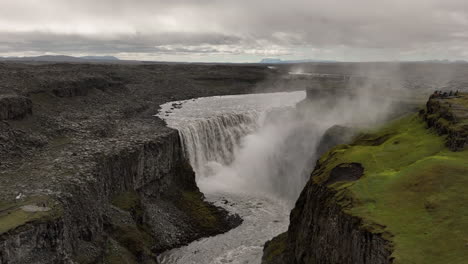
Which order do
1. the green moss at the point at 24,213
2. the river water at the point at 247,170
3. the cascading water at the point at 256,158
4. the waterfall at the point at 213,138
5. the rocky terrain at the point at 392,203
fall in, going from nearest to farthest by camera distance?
the rocky terrain at the point at 392,203, the green moss at the point at 24,213, the river water at the point at 247,170, the cascading water at the point at 256,158, the waterfall at the point at 213,138

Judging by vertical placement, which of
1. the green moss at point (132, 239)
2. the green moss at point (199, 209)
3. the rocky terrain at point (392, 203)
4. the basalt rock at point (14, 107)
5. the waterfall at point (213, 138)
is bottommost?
the green moss at point (199, 209)

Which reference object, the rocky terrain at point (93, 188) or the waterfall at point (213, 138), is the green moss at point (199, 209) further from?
the waterfall at point (213, 138)

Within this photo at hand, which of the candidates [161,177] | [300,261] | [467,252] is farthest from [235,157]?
[467,252]

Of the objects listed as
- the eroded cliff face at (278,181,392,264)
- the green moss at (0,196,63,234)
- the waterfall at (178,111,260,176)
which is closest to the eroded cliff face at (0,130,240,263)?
the green moss at (0,196,63,234)

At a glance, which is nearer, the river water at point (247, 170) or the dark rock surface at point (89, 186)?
the dark rock surface at point (89, 186)

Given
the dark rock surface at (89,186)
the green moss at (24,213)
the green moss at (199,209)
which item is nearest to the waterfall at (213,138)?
the dark rock surface at (89,186)

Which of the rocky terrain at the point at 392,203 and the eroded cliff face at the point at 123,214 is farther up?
the rocky terrain at the point at 392,203

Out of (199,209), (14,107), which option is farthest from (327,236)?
(14,107)
